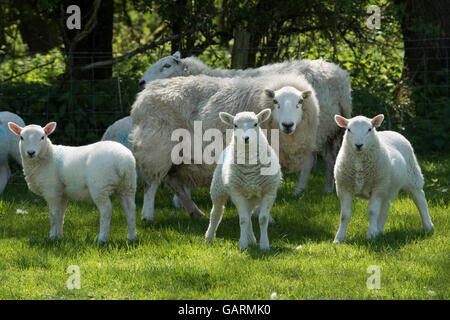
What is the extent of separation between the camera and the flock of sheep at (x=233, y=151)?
548cm

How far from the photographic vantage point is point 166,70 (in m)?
9.06

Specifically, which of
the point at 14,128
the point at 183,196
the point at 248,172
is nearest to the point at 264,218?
the point at 248,172

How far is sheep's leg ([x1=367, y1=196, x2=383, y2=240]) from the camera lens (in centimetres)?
556

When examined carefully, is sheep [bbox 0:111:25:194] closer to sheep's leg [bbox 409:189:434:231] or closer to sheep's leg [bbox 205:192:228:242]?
sheep's leg [bbox 205:192:228:242]

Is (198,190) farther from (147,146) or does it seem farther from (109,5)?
(109,5)

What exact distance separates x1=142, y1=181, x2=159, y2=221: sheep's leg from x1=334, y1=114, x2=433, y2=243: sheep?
7.71 feet

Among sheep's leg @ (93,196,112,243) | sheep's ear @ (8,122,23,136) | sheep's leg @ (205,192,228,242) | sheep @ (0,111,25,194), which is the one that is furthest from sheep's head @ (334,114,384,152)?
sheep @ (0,111,25,194)

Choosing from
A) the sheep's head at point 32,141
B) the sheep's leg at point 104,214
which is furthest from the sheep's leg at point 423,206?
the sheep's head at point 32,141

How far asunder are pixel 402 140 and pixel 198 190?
3.57m

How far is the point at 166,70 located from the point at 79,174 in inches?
141

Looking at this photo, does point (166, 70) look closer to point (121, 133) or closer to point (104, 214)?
point (121, 133)

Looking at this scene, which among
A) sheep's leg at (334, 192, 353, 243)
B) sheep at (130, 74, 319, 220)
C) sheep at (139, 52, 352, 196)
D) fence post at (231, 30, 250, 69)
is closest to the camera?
sheep's leg at (334, 192, 353, 243)

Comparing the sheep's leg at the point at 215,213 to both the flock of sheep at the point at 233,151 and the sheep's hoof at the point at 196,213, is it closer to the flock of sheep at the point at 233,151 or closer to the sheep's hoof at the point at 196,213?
the flock of sheep at the point at 233,151

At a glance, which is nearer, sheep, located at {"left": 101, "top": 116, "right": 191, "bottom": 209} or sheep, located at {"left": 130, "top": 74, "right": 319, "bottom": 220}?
sheep, located at {"left": 130, "top": 74, "right": 319, "bottom": 220}
